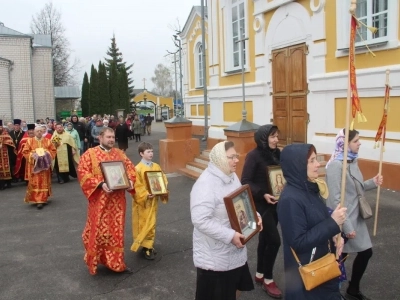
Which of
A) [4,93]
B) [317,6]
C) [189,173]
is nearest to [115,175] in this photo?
[189,173]

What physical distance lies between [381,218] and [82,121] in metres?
12.6

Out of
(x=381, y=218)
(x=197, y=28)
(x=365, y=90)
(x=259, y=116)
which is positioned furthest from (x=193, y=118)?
(x=381, y=218)

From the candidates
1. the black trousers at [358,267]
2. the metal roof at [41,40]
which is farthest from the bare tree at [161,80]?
the black trousers at [358,267]

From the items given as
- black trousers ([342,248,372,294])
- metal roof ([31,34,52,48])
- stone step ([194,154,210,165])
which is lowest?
black trousers ([342,248,372,294])

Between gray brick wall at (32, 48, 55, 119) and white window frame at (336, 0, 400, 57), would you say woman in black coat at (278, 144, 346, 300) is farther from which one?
gray brick wall at (32, 48, 55, 119)

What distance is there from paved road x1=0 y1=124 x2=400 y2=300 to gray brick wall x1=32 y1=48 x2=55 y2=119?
23.3m

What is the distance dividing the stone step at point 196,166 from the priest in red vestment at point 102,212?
657 cm

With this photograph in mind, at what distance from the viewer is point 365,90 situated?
8.94 meters

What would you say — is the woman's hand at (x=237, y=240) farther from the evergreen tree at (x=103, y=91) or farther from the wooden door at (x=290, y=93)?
the evergreen tree at (x=103, y=91)

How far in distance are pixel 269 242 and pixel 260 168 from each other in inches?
30.2

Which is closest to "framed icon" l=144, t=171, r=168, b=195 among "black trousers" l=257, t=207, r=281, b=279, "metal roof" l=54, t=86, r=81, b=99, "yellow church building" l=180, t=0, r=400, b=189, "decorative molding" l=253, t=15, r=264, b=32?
"black trousers" l=257, t=207, r=281, b=279

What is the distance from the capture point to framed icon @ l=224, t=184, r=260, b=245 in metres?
3.07

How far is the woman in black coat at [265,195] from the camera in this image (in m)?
4.41

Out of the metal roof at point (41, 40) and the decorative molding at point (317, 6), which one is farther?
the metal roof at point (41, 40)
